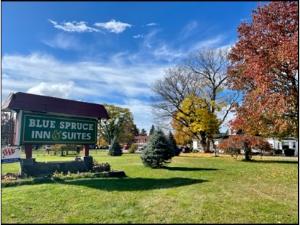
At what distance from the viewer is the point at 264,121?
13805mm

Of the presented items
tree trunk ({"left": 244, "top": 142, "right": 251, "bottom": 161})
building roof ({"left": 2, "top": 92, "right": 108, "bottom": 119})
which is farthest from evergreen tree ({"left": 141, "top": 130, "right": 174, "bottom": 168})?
tree trunk ({"left": 244, "top": 142, "right": 251, "bottom": 161})

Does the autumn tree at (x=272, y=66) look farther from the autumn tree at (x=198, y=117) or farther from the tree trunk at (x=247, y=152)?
the autumn tree at (x=198, y=117)

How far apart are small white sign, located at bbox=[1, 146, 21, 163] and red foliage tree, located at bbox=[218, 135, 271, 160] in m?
18.1

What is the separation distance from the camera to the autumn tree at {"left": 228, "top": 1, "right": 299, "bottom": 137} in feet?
39.0

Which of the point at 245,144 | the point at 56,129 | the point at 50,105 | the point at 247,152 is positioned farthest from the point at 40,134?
the point at 247,152

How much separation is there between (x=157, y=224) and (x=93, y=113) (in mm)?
10050

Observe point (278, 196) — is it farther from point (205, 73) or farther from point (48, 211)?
point (205, 73)

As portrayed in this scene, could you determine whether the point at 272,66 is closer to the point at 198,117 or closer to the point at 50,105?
the point at 50,105

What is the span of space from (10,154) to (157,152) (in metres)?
8.86

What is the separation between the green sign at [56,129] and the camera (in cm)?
1345

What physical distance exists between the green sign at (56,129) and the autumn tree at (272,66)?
728cm

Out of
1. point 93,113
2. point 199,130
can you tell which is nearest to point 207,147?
point 199,130

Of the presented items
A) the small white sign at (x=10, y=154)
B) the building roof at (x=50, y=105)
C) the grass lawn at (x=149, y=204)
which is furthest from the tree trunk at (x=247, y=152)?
the small white sign at (x=10, y=154)

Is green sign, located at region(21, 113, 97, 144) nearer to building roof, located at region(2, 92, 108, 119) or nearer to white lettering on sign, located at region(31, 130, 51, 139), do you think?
white lettering on sign, located at region(31, 130, 51, 139)
